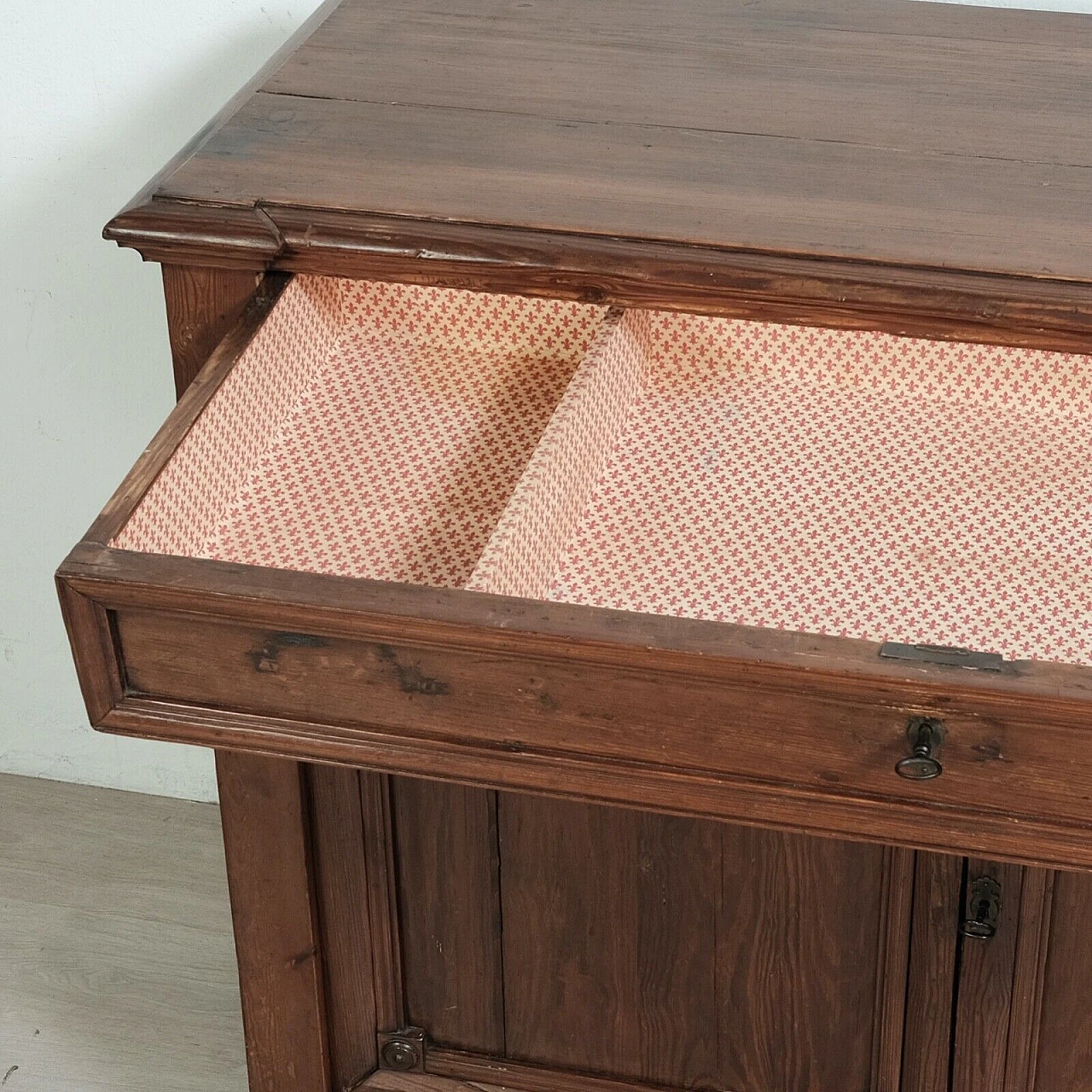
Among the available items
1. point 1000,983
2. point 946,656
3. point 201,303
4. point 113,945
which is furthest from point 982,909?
point 113,945

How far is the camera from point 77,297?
5.98ft

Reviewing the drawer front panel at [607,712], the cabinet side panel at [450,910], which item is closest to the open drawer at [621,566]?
the drawer front panel at [607,712]

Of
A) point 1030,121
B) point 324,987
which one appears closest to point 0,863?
point 324,987

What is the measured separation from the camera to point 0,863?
2.00 m

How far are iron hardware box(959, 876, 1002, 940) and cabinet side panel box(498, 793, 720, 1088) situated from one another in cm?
19

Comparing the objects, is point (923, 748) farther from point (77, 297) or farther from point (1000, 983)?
point (77, 297)

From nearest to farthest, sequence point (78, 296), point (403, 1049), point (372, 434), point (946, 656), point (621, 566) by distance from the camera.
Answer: point (946, 656)
point (621, 566)
point (372, 434)
point (403, 1049)
point (78, 296)

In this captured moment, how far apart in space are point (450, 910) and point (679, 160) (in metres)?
0.62

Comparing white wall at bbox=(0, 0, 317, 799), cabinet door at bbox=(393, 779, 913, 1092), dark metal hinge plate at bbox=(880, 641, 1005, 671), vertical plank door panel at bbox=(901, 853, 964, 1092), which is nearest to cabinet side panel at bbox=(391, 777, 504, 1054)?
cabinet door at bbox=(393, 779, 913, 1092)

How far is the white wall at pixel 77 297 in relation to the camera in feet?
5.48

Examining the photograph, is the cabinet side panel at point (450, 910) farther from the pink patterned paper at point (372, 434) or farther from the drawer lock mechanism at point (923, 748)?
the drawer lock mechanism at point (923, 748)

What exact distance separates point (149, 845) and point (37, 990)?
266 mm

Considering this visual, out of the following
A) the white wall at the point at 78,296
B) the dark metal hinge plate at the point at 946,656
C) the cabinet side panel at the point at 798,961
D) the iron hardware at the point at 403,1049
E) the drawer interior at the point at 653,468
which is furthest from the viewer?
the white wall at the point at 78,296

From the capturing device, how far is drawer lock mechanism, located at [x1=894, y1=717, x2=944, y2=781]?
878 mm
